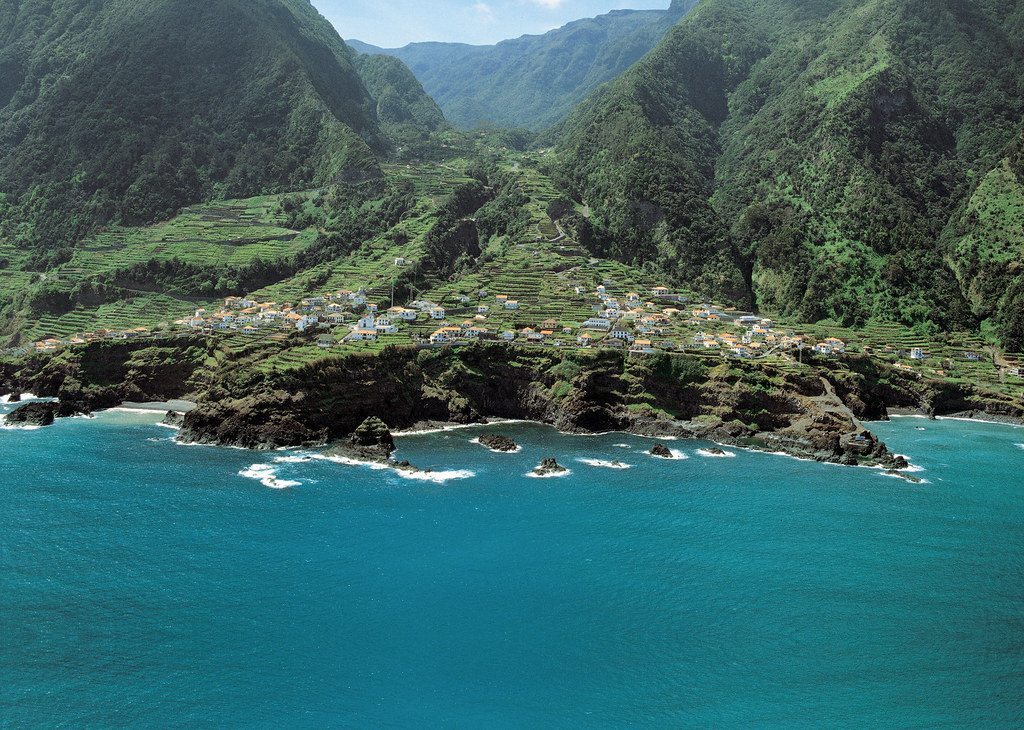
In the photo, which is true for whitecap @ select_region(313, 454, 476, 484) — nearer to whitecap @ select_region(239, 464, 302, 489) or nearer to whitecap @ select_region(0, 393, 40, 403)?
whitecap @ select_region(239, 464, 302, 489)

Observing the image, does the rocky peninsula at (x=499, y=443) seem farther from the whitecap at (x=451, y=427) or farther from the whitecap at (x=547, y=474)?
the whitecap at (x=547, y=474)

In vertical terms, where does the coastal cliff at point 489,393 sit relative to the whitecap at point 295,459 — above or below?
above

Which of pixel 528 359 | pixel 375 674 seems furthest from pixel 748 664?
pixel 528 359

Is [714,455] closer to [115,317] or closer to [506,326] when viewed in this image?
[506,326]

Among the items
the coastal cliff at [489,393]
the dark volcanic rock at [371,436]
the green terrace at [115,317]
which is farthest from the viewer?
the green terrace at [115,317]

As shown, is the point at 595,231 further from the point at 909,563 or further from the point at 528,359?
the point at 909,563

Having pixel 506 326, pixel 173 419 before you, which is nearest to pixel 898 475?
pixel 506 326

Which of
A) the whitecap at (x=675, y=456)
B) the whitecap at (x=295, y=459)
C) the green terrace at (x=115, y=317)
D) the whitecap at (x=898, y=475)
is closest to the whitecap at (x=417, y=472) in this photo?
the whitecap at (x=295, y=459)
